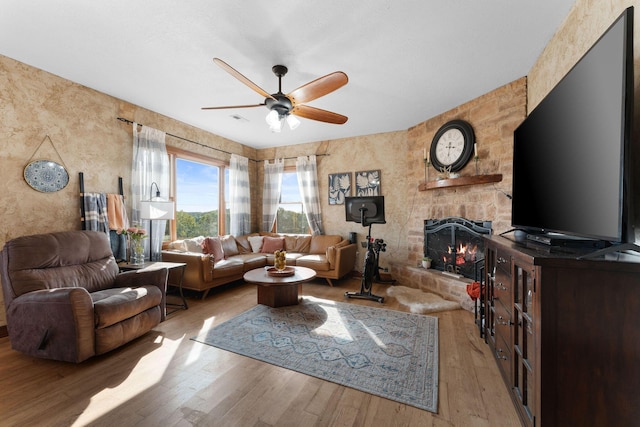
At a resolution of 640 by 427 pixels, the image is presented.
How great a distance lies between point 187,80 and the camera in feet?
9.50

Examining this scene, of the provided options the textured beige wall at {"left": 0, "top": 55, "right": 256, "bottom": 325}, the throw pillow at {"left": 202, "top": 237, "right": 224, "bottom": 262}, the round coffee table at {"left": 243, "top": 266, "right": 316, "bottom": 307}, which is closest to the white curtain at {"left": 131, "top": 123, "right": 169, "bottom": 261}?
the textured beige wall at {"left": 0, "top": 55, "right": 256, "bottom": 325}

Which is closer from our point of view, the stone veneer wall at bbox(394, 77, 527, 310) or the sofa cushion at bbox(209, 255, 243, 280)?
the stone veneer wall at bbox(394, 77, 527, 310)

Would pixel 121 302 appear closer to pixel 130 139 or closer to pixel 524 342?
pixel 130 139

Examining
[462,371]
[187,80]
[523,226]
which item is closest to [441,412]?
[462,371]

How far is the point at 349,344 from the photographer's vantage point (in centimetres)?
236

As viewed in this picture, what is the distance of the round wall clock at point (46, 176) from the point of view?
266cm

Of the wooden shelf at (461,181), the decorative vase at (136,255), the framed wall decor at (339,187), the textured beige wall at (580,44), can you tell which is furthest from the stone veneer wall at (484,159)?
the decorative vase at (136,255)

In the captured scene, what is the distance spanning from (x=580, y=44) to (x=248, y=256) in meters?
4.59

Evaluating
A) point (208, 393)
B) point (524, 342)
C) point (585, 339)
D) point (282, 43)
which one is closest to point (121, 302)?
point (208, 393)

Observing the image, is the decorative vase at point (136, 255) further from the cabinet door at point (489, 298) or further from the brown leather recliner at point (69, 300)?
the cabinet door at point (489, 298)

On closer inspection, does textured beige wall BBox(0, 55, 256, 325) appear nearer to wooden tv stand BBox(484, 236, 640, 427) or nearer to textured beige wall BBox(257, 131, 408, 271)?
textured beige wall BBox(257, 131, 408, 271)

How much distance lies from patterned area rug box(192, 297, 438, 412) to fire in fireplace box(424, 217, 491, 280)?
42.5 inches

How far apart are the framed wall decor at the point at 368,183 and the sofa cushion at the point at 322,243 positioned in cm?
97

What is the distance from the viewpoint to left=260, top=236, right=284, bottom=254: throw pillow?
5.04m
